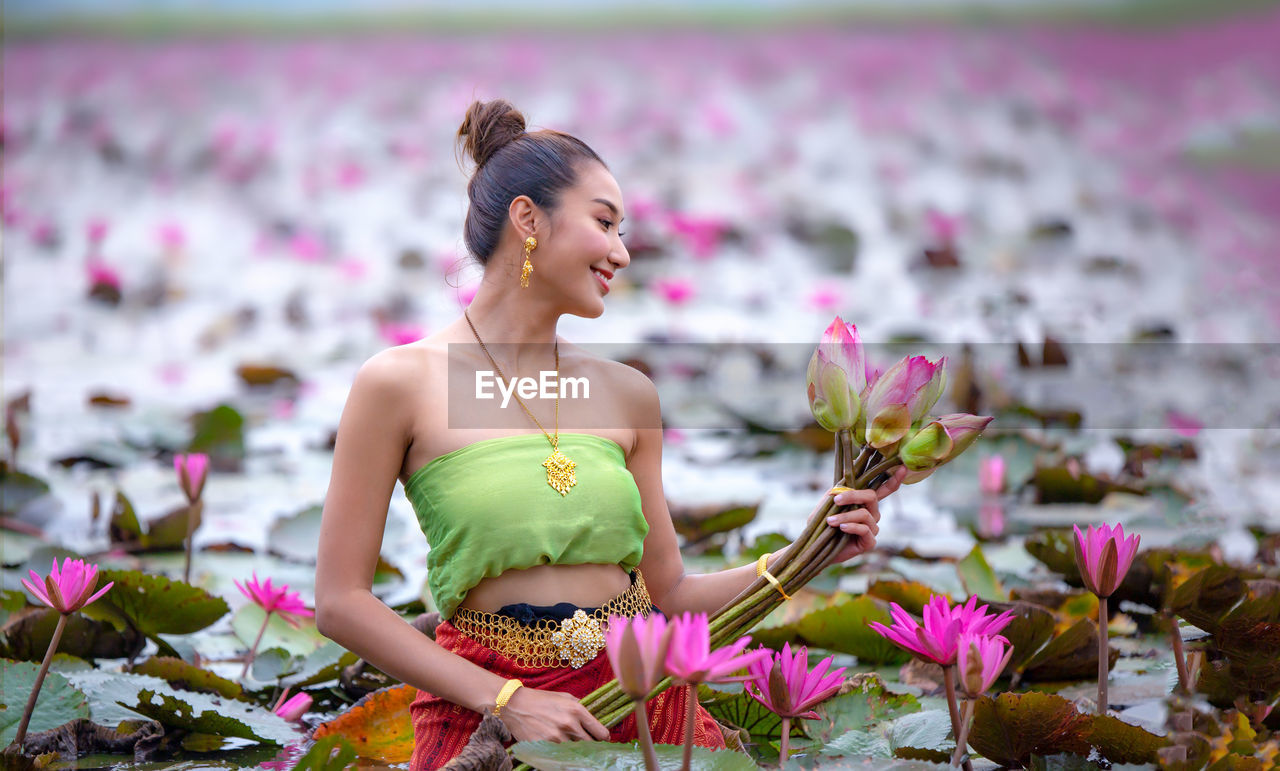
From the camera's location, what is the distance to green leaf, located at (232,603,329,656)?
115cm

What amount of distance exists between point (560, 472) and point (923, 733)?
0.98 feet

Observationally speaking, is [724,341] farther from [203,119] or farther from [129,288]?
[203,119]

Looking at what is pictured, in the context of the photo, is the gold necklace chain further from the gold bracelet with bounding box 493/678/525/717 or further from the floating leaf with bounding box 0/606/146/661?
the floating leaf with bounding box 0/606/146/661

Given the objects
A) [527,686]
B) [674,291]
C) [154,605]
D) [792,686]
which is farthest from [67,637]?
[674,291]

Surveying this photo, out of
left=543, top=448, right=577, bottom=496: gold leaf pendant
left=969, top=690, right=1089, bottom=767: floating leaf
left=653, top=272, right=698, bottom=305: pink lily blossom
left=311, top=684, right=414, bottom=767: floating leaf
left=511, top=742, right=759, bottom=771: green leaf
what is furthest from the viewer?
left=653, top=272, right=698, bottom=305: pink lily blossom

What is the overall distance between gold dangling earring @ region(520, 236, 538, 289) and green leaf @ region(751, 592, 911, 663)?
40 cm

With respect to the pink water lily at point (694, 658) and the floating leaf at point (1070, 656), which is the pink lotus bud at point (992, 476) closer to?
the floating leaf at point (1070, 656)

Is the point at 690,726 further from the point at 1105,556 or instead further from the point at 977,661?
the point at 1105,556

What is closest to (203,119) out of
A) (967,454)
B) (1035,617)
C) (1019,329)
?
(1019,329)

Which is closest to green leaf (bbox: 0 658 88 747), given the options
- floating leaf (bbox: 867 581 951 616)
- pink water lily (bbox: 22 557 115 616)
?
pink water lily (bbox: 22 557 115 616)

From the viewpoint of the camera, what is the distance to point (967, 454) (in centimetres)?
185

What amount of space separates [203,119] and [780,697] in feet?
12.9

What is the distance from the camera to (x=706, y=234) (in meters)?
3.19

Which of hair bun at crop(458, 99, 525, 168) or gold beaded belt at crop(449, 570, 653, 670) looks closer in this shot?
gold beaded belt at crop(449, 570, 653, 670)
